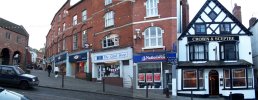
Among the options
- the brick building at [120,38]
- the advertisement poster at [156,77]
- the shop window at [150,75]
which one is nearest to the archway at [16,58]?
the brick building at [120,38]

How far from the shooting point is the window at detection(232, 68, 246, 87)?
29.9m

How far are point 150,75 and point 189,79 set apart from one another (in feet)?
12.1

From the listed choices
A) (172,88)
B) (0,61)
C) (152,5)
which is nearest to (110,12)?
(152,5)

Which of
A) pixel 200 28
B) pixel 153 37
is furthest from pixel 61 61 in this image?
pixel 200 28

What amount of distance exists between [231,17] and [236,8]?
6.61 metres

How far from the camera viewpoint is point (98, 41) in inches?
1489

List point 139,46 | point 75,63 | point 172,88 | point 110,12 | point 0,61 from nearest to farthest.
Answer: point 172,88 → point 139,46 → point 110,12 → point 75,63 → point 0,61

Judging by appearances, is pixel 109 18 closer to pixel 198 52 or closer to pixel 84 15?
pixel 84 15

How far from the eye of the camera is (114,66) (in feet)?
116

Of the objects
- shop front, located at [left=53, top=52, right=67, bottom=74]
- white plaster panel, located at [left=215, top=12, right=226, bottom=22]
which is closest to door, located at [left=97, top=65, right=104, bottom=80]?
shop front, located at [left=53, top=52, right=67, bottom=74]

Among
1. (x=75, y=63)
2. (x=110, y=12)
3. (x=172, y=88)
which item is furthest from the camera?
(x=75, y=63)

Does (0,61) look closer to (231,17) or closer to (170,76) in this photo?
(170,76)

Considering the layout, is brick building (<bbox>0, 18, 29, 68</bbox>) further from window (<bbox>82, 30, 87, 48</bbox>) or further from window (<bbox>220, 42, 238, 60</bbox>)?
window (<bbox>220, 42, 238, 60</bbox>)

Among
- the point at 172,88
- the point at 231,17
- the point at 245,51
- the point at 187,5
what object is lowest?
the point at 172,88
